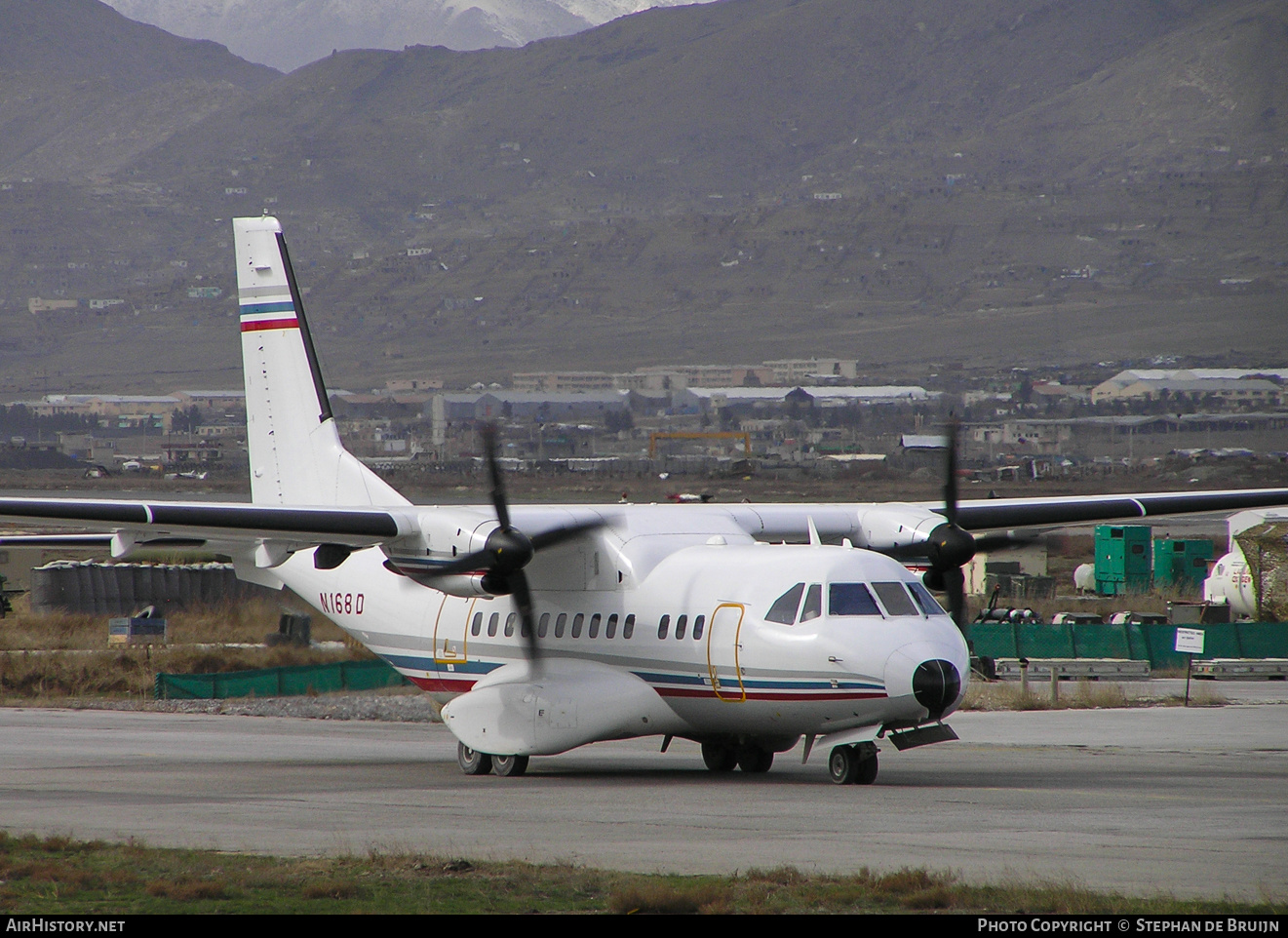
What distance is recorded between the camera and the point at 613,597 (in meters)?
20.3

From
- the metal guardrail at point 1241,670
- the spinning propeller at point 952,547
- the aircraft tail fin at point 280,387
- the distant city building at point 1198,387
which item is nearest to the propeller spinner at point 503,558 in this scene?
the spinning propeller at point 952,547

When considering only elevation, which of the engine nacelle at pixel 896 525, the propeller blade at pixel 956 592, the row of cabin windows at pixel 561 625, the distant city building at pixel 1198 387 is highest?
the distant city building at pixel 1198 387

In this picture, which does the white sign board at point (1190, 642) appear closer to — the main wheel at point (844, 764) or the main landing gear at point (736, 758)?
the main landing gear at point (736, 758)

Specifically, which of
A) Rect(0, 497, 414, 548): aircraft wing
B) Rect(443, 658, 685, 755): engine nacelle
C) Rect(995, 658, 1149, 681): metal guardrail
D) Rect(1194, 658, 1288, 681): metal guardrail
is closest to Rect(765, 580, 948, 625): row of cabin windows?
Rect(443, 658, 685, 755): engine nacelle

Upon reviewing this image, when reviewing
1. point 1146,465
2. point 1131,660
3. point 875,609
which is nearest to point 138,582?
point 1131,660

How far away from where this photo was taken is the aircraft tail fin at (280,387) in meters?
24.8

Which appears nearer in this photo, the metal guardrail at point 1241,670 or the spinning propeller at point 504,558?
the spinning propeller at point 504,558

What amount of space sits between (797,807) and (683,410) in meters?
147

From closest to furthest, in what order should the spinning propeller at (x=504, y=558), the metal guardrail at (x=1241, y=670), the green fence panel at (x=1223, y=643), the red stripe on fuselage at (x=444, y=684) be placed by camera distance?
the spinning propeller at (x=504, y=558)
the red stripe on fuselage at (x=444, y=684)
the metal guardrail at (x=1241, y=670)
the green fence panel at (x=1223, y=643)

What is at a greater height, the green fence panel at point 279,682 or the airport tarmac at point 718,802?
the airport tarmac at point 718,802

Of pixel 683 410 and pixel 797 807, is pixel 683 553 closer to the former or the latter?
pixel 797 807

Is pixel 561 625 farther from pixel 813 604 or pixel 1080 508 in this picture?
pixel 1080 508

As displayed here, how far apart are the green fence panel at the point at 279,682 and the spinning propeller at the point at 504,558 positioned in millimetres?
12198
